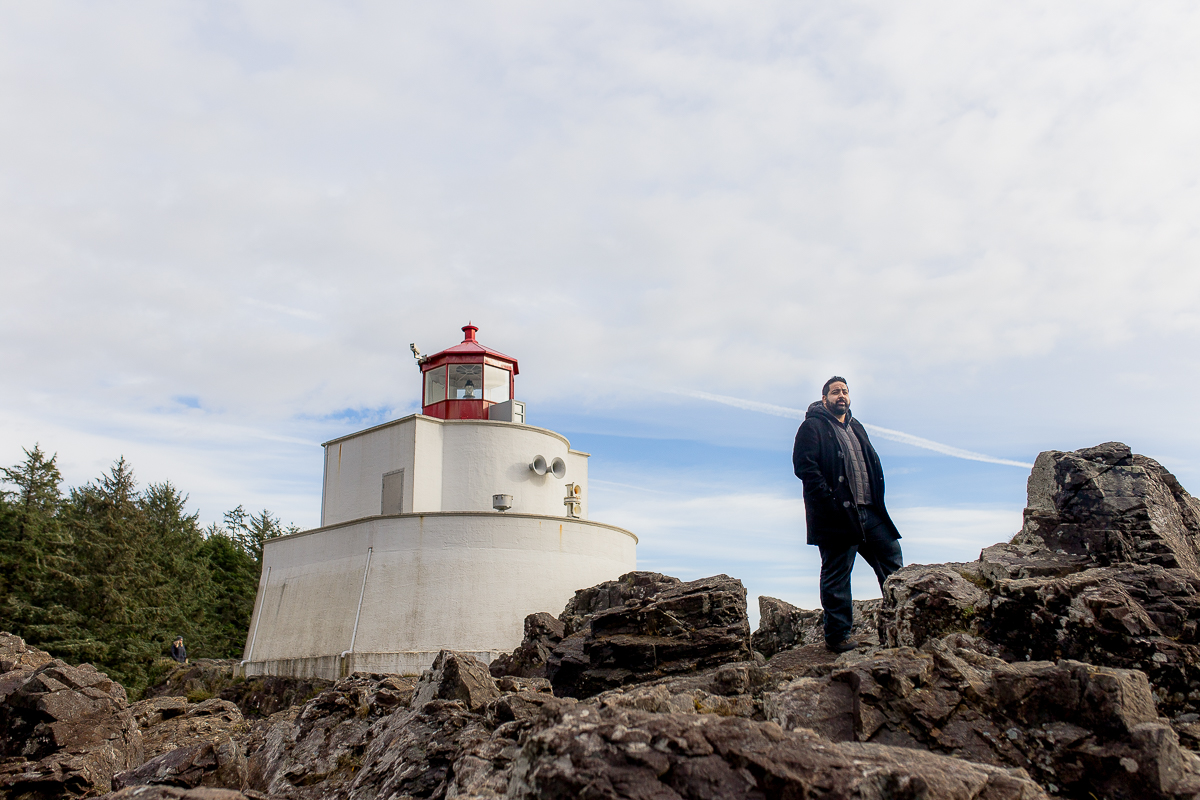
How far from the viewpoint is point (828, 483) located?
23.7ft

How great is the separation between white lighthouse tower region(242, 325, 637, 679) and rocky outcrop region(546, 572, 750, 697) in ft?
31.6

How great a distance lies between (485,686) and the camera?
23.9ft

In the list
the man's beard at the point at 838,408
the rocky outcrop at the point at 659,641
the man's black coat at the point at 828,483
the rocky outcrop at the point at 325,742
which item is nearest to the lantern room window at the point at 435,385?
the rocky outcrop at the point at 659,641

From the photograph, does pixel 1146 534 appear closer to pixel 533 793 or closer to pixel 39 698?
pixel 533 793

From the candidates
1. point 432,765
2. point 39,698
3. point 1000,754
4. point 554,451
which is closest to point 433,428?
point 554,451

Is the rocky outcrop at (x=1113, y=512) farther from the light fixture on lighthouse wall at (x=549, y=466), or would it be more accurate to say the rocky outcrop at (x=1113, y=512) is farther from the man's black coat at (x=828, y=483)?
the light fixture on lighthouse wall at (x=549, y=466)

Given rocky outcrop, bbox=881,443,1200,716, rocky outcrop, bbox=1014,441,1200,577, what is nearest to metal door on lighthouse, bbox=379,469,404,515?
rocky outcrop, bbox=881,443,1200,716

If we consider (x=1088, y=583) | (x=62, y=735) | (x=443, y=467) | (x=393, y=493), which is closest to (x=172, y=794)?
(x=1088, y=583)

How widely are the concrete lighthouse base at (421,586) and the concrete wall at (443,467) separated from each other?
4.76 feet

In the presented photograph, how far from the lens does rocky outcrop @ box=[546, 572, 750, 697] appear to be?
30.3ft

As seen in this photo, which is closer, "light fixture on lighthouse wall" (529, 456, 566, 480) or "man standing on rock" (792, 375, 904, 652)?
"man standing on rock" (792, 375, 904, 652)

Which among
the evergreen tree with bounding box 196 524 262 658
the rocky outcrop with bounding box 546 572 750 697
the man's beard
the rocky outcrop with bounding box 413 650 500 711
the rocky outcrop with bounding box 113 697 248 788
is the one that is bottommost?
the rocky outcrop with bounding box 113 697 248 788

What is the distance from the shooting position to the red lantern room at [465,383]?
25.1 meters

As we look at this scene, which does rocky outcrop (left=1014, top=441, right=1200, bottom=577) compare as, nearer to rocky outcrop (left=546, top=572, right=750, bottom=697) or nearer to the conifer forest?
rocky outcrop (left=546, top=572, right=750, bottom=697)
